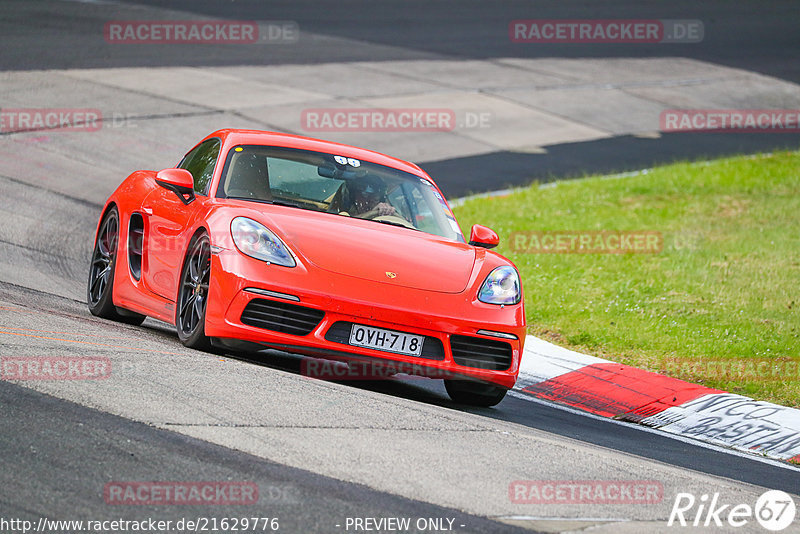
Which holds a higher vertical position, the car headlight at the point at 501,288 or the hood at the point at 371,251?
the hood at the point at 371,251

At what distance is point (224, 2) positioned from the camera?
97.5ft

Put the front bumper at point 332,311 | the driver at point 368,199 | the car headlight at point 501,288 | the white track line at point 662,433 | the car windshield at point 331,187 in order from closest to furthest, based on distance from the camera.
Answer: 1. the front bumper at point 332,311
2. the car headlight at point 501,288
3. the white track line at point 662,433
4. the car windshield at point 331,187
5. the driver at point 368,199

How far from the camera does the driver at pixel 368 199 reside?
783cm

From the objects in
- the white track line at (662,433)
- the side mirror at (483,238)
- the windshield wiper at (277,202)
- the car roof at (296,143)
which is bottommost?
the white track line at (662,433)

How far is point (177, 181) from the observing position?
7.59m

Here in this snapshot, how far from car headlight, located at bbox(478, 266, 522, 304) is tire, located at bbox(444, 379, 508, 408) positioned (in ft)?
2.01

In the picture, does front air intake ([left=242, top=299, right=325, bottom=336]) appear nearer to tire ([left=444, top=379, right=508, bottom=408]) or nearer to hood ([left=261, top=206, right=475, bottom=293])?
hood ([left=261, top=206, right=475, bottom=293])

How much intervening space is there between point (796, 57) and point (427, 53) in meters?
10.4

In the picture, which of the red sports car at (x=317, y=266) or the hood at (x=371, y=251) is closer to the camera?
the red sports car at (x=317, y=266)

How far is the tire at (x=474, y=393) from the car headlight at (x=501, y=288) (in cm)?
61

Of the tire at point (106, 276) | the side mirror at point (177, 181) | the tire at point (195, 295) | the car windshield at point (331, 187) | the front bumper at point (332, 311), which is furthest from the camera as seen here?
the tire at point (106, 276)

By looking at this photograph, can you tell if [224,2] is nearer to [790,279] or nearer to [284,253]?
[790,279]

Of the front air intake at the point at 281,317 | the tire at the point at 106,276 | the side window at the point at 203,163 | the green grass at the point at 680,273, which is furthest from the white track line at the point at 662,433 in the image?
the tire at the point at 106,276

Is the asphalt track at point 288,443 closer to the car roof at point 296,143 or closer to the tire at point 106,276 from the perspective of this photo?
the tire at point 106,276
